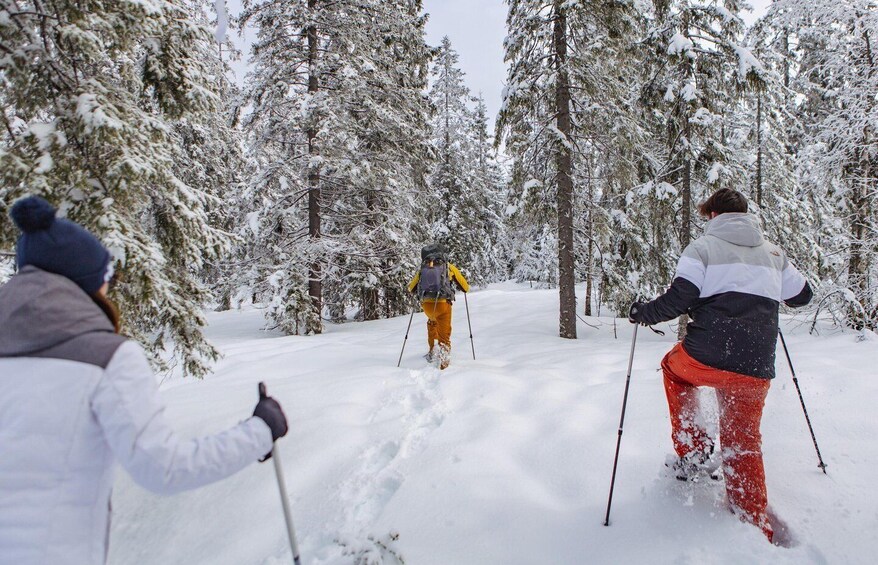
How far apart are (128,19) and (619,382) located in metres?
7.34

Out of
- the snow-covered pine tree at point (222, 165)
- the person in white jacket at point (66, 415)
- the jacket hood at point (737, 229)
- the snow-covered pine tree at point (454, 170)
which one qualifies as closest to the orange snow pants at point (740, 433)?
the jacket hood at point (737, 229)

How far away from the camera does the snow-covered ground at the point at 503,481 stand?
10.7 feet

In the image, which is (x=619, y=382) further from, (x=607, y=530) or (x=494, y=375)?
(x=607, y=530)

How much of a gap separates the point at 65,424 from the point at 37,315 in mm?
373

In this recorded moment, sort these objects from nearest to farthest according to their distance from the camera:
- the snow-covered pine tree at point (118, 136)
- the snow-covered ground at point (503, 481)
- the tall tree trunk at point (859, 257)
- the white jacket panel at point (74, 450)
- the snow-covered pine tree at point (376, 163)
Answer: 1. the white jacket panel at point (74, 450)
2. the snow-covered ground at point (503, 481)
3. the snow-covered pine tree at point (118, 136)
4. the tall tree trunk at point (859, 257)
5. the snow-covered pine tree at point (376, 163)

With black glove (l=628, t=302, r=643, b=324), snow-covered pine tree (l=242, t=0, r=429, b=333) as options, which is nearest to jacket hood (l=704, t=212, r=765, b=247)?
black glove (l=628, t=302, r=643, b=324)

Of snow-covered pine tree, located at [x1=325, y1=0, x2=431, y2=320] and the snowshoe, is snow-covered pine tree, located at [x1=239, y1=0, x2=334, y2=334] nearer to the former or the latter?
snow-covered pine tree, located at [x1=325, y1=0, x2=431, y2=320]

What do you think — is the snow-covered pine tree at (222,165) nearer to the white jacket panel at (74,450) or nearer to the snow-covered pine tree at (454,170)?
the snow-covered pine tree at (454,170)

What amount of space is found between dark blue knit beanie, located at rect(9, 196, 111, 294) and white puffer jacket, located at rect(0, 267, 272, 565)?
0.15 ft

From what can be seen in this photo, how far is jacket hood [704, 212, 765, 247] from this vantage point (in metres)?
3.41

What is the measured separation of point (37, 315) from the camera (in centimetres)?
150

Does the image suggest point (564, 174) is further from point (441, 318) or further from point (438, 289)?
point (441, 318)

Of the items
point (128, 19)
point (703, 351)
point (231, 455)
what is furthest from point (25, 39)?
point (703, 351)

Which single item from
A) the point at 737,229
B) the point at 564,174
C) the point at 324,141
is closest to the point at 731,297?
the point at 737,229
